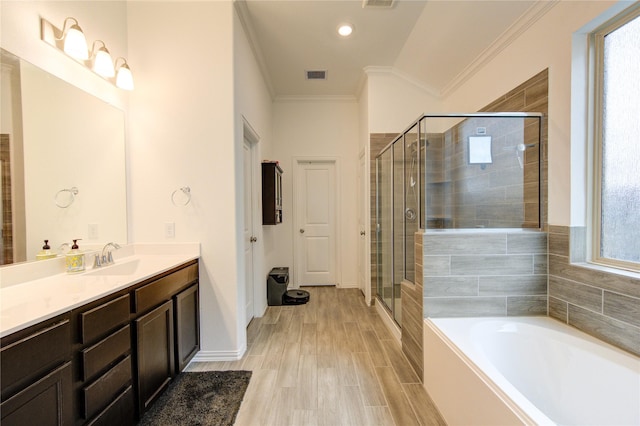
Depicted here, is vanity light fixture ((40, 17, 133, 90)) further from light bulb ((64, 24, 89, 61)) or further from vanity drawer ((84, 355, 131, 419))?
vanity drawer ((84, 355, 131, 419))

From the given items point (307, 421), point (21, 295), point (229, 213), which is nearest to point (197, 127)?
point (229, 213)

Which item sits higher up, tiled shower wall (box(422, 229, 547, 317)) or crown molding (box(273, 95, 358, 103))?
crown molding (box(273, 95, 358, 103))

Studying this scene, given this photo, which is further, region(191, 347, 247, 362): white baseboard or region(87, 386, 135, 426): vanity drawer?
region(191, 347, 247, 362): white baseboard

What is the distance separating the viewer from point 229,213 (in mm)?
2141

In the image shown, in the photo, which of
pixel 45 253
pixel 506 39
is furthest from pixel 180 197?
pixel 506 39

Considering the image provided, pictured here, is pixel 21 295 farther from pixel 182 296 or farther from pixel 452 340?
pixel 452 340

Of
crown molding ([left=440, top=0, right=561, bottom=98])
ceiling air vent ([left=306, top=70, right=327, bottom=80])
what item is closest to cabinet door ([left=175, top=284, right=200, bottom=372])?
ceiling air vent ([left=306, top=70, right=327, bottom=80])

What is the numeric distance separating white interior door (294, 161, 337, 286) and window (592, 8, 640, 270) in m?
2.96

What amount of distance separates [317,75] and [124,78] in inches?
88.0

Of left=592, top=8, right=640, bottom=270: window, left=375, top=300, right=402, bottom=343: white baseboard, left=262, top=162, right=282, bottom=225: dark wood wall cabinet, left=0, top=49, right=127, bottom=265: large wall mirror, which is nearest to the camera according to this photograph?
left=0, top=49, right=127, bottom=265: large wall mirror

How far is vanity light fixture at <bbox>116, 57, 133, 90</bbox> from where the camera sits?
1.93 m

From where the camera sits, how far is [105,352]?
1226 millimetres

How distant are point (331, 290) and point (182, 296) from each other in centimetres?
249

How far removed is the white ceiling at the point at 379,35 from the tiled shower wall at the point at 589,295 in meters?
1.72
